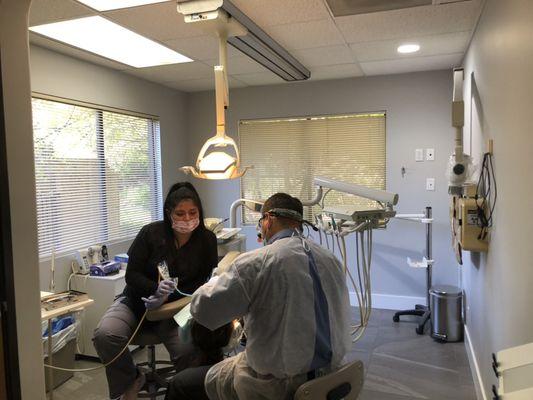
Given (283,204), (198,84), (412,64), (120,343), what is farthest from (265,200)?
(198,84)

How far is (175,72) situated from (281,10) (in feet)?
5.63

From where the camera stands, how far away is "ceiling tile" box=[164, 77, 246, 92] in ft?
14.0

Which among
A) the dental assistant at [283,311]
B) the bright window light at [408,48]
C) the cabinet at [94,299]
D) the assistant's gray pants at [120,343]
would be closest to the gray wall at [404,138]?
the bright window light at [408,48]

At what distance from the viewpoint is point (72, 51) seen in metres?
3.13

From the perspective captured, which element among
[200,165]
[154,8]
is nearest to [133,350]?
[200,165]

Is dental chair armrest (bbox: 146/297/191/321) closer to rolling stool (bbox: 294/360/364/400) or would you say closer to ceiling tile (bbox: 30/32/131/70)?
rolling stool (bbox: 294/360/364/400)

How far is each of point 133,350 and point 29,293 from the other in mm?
2326

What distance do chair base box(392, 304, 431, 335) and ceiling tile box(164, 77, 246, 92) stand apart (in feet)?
8.70

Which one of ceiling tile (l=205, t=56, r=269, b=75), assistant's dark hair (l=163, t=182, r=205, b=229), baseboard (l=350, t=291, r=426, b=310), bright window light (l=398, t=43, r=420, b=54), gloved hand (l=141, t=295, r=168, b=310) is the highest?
bright window light (l=398, t=43, r=420, b=54)

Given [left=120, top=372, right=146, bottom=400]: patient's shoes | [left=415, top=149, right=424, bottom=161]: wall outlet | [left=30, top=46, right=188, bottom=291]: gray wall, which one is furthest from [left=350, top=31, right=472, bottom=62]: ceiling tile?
[left=120, top=372, right=146, bottom=400]: patient's shoes

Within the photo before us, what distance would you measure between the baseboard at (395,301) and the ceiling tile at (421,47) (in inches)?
87.0

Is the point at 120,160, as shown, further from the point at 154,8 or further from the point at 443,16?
the point at 443,16

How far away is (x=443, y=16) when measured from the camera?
8.45 ft

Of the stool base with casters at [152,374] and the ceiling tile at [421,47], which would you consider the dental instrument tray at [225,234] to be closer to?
the stool base with casters at [152,374]
